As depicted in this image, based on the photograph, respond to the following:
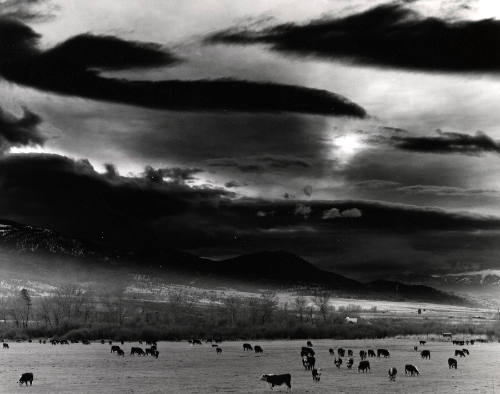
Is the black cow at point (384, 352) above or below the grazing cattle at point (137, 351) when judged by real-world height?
above

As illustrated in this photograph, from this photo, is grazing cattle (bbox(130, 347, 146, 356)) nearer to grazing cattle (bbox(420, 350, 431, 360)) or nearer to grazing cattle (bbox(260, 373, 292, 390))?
grazing cattle (bbox(420, 350, 431, 360))

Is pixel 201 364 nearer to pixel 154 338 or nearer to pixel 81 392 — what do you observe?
pixel 81 392

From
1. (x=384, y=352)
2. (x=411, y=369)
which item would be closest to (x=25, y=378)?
(x=411, y=369)

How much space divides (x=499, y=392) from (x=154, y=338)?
9727 cm

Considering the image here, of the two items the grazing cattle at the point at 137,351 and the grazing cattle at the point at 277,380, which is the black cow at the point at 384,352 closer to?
the grazing cattle at the point at 137,351

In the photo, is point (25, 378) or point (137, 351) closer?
point (25, 378)

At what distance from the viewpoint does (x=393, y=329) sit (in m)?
150

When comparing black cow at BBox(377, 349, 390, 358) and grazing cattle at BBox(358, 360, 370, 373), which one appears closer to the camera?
grazing cattle at BBox(358, 360, 370, 373)

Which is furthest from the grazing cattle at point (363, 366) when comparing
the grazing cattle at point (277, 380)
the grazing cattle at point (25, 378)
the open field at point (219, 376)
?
the grazing cattle at point (25, 378)

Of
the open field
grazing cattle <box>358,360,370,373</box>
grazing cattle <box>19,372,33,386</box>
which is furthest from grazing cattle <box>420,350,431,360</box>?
grazing cattle <box>19,372,33,386</box>

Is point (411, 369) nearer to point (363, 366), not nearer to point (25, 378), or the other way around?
point (363, 366)

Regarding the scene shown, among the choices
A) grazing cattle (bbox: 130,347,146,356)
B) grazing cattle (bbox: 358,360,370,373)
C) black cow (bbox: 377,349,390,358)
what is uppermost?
grazing cattle (bbox: 358,360,370,373)

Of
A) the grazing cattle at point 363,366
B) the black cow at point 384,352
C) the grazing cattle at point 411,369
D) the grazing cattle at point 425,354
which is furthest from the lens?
the black cow at point 384,352

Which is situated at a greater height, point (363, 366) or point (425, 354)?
point (363, 366)
